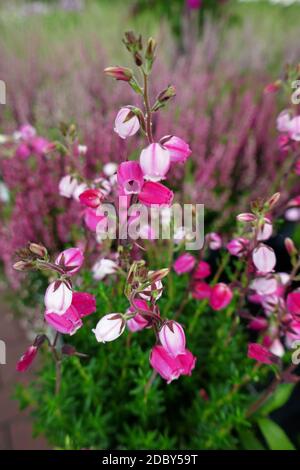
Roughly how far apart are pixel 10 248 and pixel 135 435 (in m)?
0.57

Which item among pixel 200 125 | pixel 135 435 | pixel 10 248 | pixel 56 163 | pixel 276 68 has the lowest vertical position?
pixel 135 435

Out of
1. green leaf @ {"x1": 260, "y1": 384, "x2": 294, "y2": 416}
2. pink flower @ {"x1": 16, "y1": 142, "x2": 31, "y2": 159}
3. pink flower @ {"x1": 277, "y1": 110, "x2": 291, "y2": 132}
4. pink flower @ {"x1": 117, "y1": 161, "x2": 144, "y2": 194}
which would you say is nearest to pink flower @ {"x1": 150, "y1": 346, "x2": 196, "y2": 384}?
pink flower @ {"x1": 117, "y1": 161, "x2": 144, "y2": 194}

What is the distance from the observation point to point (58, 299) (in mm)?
538

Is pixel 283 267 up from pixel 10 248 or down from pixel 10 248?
down

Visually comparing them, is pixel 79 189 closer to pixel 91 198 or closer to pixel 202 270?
pixel 91 198

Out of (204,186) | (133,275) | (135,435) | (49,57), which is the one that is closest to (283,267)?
(204,186)

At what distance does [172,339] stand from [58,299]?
0.48 ft

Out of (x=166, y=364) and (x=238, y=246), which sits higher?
(x=238, y=246)

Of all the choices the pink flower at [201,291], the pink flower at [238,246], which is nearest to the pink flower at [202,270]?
the pink flower at [201,291]

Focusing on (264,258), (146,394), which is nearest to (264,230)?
(264,258)

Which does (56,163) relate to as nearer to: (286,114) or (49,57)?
(286,114)

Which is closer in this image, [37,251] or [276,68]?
[37,251]

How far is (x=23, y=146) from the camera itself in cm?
123

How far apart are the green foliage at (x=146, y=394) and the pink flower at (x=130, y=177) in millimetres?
400
